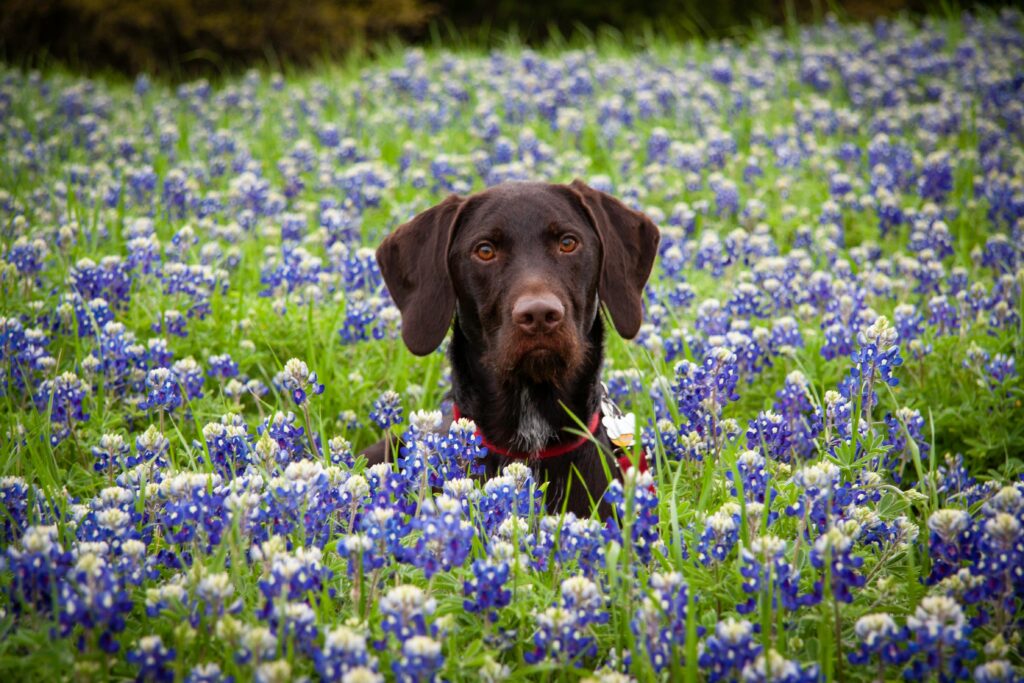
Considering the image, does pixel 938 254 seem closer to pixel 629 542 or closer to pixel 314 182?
pixel 629 542

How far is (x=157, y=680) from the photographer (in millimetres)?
2029

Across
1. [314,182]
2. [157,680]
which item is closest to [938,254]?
[314,182]

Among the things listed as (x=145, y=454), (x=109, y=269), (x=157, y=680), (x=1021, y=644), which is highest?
(x=109, y=269)

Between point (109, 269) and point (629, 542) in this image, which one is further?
point (109, 269)

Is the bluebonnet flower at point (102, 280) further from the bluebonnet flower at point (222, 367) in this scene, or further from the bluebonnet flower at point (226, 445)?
the bluebonnet flower at point (226, 445)

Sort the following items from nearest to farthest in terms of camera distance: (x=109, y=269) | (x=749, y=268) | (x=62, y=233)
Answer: (x=109, y=269) → (x=62, y=233) → (x=749, y=268)

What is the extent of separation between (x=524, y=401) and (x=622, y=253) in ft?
2.47

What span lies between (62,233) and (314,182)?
2.51 metres

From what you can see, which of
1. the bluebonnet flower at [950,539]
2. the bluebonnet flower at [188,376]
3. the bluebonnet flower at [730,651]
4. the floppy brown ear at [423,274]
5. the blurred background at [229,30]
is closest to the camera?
the bluebonnet flower at [730,651]

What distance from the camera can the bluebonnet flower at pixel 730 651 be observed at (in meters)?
2.03

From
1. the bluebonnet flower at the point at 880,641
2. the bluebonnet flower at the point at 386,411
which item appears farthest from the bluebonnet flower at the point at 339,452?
the bluebonnet flower at the point at 880,641

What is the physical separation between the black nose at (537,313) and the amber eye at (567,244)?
1.31 ft

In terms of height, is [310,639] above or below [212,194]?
below

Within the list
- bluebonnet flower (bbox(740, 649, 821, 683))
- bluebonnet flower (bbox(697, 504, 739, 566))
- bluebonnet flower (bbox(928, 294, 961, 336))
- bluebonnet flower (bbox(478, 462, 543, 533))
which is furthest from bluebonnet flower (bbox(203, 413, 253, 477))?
bluebonnet flower (bbox(928, 294, 961, 336))
